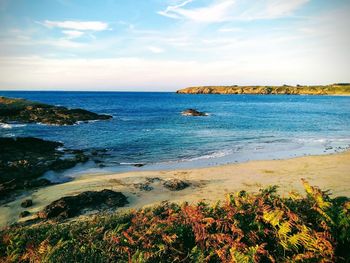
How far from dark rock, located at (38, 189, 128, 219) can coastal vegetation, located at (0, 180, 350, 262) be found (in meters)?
7.84

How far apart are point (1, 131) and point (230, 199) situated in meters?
46.2

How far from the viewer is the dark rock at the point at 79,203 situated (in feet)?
41.5

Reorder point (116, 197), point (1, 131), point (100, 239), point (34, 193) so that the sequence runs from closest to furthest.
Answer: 1. point (100, 239)
2. point (116, 197)
3. point (34, 193)
4. point (1, 131)

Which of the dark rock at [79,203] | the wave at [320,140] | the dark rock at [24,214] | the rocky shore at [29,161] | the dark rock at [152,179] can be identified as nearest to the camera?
the dark rock at [79,203]

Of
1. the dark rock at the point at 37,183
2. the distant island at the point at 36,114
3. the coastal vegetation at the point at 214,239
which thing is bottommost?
the dark rock at the point at 37,183

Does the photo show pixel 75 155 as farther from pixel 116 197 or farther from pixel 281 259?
pixel 281 259

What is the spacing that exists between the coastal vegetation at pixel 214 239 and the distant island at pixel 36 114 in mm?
50713

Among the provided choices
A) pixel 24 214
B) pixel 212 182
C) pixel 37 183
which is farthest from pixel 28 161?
pixel 212 182

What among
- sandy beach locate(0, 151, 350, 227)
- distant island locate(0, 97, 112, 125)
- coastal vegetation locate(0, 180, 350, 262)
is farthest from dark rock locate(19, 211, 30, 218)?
distant island locate(0, 97, 112, 125)

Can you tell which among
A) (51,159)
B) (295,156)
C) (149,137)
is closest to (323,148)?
(295,156)

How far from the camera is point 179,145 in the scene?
31594 mm

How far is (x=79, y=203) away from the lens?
13.5 metres

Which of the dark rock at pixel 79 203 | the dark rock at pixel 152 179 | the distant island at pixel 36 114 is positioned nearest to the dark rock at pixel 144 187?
the dark rock at pixel 152 179

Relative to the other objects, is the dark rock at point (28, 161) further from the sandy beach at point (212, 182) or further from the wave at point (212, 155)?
the wave at point (212, 155)
